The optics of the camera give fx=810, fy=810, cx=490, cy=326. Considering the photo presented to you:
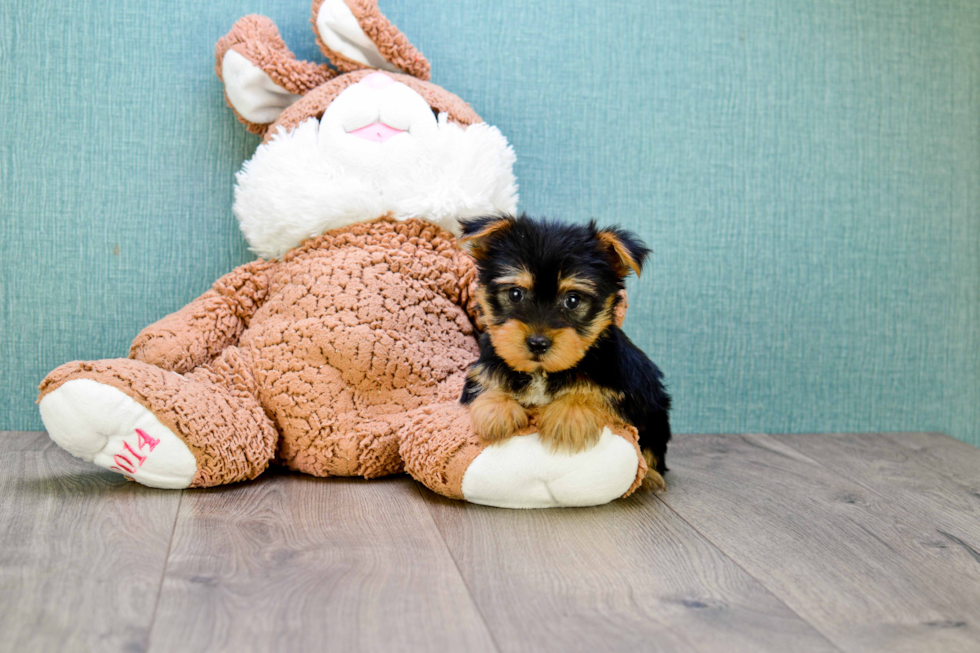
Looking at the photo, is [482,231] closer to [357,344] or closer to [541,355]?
[541,355]

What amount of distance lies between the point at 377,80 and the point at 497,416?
108 cm

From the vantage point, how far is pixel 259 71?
2.32m

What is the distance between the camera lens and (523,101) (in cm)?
268

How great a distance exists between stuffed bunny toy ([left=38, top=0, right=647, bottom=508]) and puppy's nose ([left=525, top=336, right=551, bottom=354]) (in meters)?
0.29

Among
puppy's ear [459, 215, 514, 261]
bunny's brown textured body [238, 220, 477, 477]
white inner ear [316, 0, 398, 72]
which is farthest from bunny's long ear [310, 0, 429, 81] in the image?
puppy's ear [459, 215, 514, 261]

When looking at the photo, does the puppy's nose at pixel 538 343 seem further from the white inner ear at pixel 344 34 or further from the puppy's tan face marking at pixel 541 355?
the white inner ear at pixel 344 34

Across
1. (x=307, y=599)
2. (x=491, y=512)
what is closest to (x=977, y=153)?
(x=491, y=512)

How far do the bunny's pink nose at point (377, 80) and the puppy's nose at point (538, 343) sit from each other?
102cm

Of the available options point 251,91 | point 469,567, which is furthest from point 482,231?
point 251,91

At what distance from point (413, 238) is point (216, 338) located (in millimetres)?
605

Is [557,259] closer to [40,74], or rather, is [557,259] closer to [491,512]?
[491,512]

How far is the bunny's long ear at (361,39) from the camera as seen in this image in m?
2.30

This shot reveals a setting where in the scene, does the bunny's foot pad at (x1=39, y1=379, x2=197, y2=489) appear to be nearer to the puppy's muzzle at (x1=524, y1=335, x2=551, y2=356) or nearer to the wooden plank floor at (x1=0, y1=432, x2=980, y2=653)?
the wooden plank floor at (x1=0, y1=432, x2=980, y2=653)

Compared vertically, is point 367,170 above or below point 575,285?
above
